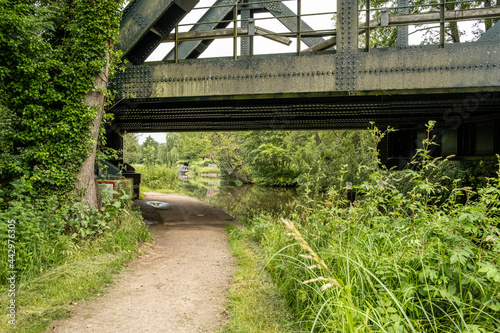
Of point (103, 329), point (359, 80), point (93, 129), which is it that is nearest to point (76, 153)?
point (93, 129)

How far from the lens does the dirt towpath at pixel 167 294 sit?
336cm

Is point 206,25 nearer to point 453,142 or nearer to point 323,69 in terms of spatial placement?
point 323,69

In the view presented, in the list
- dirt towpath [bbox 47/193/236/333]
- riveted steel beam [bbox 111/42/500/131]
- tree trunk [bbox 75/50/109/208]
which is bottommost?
Answer: dirt towpath [bbox 47/193/236/333]

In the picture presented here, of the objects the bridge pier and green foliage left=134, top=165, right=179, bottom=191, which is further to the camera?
green foliage left=134, top=165, right=179, bottom=191

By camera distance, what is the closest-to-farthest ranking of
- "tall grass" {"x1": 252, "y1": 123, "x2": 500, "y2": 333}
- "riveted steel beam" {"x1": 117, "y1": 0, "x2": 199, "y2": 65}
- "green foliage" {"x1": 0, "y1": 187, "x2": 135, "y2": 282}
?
"tall grass" {"x1": 252, "y1": 123, "x2": 500, "y2": 333} < "green foliage" {"x1": 0, "y1": 187, "x2": 135, "y2": 282} < "riveted steel beam" {"x1": 117, "y1": 0, "x2": 199, "y2": 65}

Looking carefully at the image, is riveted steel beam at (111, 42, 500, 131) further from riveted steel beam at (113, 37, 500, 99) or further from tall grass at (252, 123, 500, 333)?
tall grass at (252, 123, 500, 333)

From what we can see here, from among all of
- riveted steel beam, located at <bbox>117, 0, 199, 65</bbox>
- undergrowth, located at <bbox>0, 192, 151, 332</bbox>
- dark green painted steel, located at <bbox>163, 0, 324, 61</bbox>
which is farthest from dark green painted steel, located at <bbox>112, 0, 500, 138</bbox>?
undergrowth, located at <bbox>0, 192, 151, 332</bbox>

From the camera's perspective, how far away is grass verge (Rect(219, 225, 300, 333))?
324cm

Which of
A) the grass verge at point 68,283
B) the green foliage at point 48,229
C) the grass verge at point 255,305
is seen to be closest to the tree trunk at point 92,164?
the green foliage at point 48,229

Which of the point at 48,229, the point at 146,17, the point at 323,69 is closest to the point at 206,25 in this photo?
the point at 146,17

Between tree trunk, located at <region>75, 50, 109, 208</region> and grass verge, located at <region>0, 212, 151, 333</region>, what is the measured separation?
33.0 inches

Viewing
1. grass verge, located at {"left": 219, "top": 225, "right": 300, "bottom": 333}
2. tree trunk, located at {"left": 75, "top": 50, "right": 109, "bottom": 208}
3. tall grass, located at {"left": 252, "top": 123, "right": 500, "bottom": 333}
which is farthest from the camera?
tree trunk, located at {"left": 75, "top": 50, "right": 109, "bottom": 208}

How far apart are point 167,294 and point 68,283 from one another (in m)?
1.27

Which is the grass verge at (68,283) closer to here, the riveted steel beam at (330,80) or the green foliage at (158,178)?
the riveted steel beam at (330,80)
